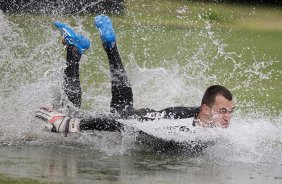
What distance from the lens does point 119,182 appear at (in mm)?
8094

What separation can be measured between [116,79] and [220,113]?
5.36 feet

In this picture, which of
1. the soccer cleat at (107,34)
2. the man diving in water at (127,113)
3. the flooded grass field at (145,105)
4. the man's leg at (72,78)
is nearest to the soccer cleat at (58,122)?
the man diving in water at (127,113)

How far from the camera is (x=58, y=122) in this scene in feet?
33.0

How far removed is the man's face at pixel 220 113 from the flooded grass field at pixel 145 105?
10 centimetres

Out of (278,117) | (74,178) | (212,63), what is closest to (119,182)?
(74,178)

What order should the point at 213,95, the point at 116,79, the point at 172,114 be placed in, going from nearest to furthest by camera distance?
the point at 213,95 < the point at 172,114 < the point at 116,79

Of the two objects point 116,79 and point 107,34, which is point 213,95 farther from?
point 107,34

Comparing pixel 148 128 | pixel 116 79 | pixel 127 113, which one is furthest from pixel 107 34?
pixel 148 128

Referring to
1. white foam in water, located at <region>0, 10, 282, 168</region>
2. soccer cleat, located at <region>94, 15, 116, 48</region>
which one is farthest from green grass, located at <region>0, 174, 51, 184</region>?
soccer cleat, located at <region>94, 15, 116, 48</region>

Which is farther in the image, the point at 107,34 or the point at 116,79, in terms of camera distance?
the point at 107,34

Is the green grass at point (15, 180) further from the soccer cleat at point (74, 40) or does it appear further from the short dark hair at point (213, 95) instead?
the soccer cleat at point (74, 40)

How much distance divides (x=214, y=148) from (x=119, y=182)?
216cm

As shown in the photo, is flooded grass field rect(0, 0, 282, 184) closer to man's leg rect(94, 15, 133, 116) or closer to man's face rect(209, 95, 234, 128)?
man's face rect(209, 95, 234, 128)

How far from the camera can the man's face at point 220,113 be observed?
9852mm
